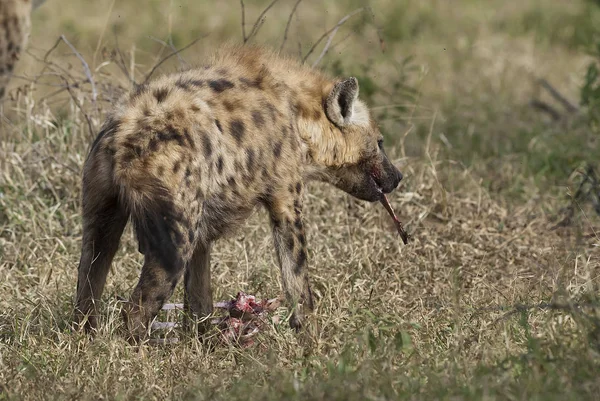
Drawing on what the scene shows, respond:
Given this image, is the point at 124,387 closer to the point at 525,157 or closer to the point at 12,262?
the point at 12,262

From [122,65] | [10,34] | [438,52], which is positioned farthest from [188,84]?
[438,52]

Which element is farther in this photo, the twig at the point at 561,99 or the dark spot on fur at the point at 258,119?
the twig at the point at 561,99

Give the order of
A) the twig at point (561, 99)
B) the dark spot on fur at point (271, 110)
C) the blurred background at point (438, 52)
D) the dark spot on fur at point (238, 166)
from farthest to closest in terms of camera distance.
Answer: the twig at point (561, 99) → the blurred background at point (438, 52) → the dark spot on fur at point (271, 110) → the dark spot on fur at point (238, 166)

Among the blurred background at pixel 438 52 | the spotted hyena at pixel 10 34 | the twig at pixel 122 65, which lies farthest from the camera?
the blurred background at pixel 438 52

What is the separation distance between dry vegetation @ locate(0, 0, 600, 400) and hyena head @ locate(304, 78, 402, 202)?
0.46 metres

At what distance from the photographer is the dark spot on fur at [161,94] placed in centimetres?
445

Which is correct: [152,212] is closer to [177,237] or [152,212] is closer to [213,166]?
[177,237]

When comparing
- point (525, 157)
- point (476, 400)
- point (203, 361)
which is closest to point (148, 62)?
point (525, 157)

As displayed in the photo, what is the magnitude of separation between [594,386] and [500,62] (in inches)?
258

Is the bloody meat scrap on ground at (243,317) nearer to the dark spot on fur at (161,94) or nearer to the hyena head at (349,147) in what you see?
the hyena head at (349,147)

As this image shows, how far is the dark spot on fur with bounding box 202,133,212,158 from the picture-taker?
4.36 m

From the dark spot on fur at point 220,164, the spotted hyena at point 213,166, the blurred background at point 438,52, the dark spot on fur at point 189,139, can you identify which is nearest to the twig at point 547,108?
the blurred background at point 438,52

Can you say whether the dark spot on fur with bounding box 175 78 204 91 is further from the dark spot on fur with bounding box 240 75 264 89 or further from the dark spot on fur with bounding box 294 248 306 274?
the dark spot on fur with bounding box 294 248 306 274

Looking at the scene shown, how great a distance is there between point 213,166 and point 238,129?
27 centimetres
